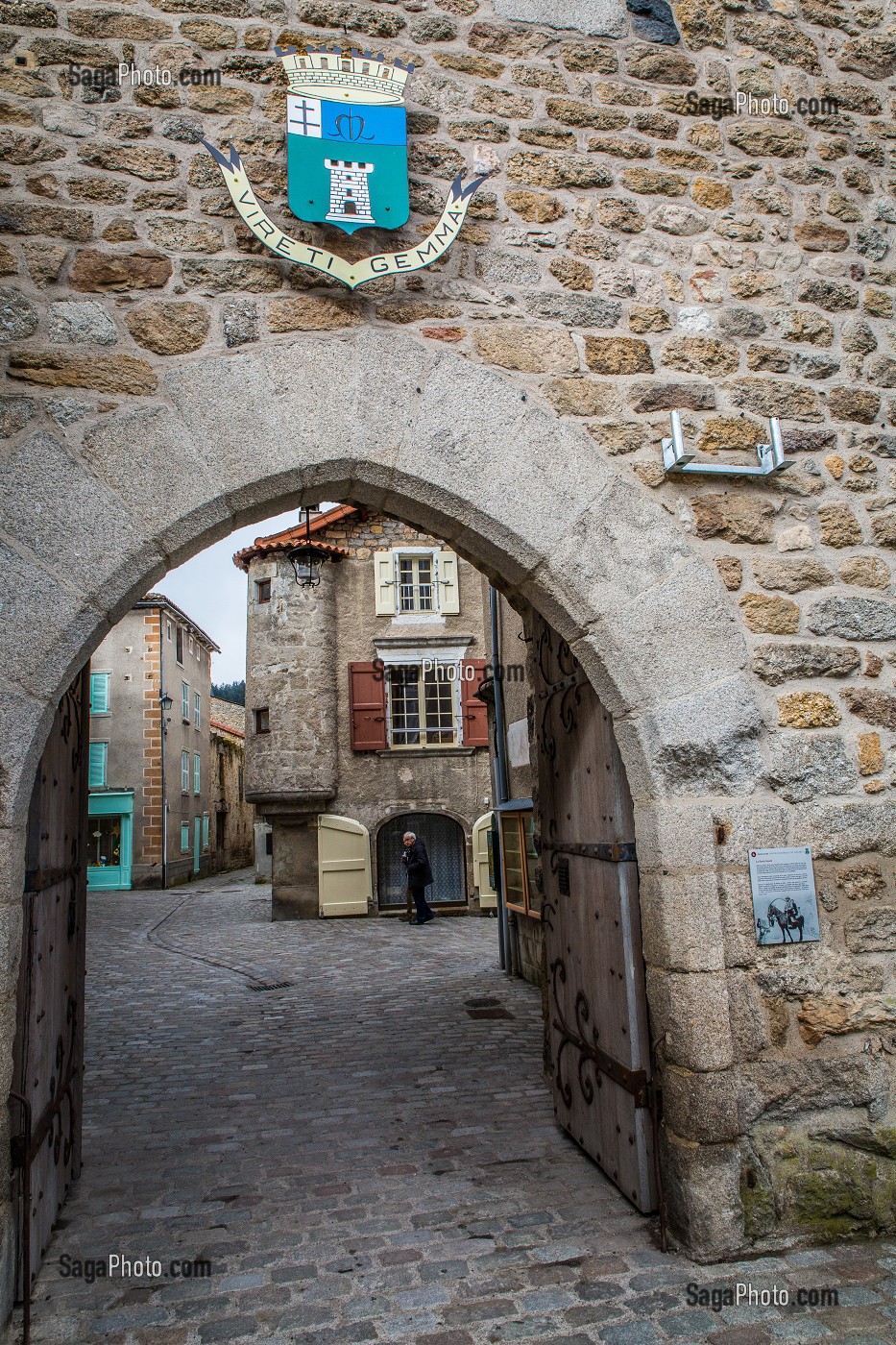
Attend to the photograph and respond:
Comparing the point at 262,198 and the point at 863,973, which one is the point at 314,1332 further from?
the point at 262,198

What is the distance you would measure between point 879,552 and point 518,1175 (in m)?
2.73

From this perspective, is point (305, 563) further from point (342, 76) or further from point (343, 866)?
point (342, 76)

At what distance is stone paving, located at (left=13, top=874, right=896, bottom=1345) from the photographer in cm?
243

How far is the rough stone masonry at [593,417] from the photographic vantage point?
2734mm

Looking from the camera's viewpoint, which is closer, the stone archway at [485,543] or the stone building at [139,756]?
the stone archway at [485,543]

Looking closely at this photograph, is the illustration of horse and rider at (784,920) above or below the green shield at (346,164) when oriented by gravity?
below

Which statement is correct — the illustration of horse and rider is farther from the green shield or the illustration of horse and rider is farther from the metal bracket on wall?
the green shield

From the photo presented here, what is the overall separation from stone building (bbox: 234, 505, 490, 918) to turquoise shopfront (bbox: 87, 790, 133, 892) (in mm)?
7936

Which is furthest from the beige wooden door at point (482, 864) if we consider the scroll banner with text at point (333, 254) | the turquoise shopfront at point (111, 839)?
the scroll banner with text at point (333, 254)

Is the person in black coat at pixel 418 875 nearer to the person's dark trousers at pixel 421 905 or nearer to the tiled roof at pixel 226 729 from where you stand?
the person's dark trousers at pixel 421 905

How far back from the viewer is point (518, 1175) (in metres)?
3.41

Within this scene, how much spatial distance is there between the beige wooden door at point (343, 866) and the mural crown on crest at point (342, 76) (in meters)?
11.1

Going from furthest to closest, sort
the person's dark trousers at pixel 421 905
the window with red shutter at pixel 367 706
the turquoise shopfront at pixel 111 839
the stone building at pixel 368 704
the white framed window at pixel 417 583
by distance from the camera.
Result: the turquoise shopfront at pixel 111 839 → the white framed window at pixel 417 583 → the window with red shutter at pixel 367 706 → the stone building at pixel 368 704 → the person's dark trousers at pixel 421 905

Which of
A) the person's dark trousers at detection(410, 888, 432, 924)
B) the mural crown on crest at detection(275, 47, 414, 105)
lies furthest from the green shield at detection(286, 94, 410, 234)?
the person's dark trousers at detection(410, 888, 432, 924)
